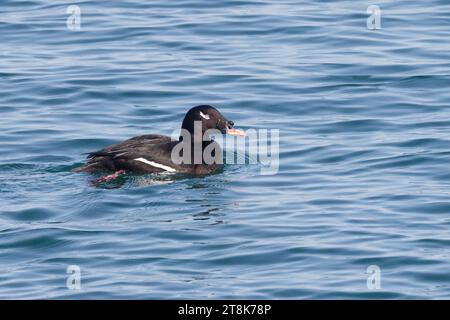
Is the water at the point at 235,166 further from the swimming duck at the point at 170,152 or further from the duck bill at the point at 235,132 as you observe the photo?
the duck bill at the point at 235,132

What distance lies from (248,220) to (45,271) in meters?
2.33

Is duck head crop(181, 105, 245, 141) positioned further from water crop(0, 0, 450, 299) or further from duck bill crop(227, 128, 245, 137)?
water crop(0, 0, 450, 299)

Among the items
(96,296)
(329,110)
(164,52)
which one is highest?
(164,52)

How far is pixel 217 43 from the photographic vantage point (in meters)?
19.8

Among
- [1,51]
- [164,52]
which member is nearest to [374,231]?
[164,52]

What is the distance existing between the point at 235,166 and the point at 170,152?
0.88 meters

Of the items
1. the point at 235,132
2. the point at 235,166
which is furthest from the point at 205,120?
the point at 235,166

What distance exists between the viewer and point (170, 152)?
1388 cm

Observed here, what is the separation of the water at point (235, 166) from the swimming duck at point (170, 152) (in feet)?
0.63

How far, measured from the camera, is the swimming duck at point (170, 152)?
45.1 ft

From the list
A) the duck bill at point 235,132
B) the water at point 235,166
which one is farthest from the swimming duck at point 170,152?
the water at point 235,166

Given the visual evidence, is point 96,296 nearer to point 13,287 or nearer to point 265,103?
point 13,287

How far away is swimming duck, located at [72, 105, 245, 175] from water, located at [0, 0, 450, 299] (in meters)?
0.19

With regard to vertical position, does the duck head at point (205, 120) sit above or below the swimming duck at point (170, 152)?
above
